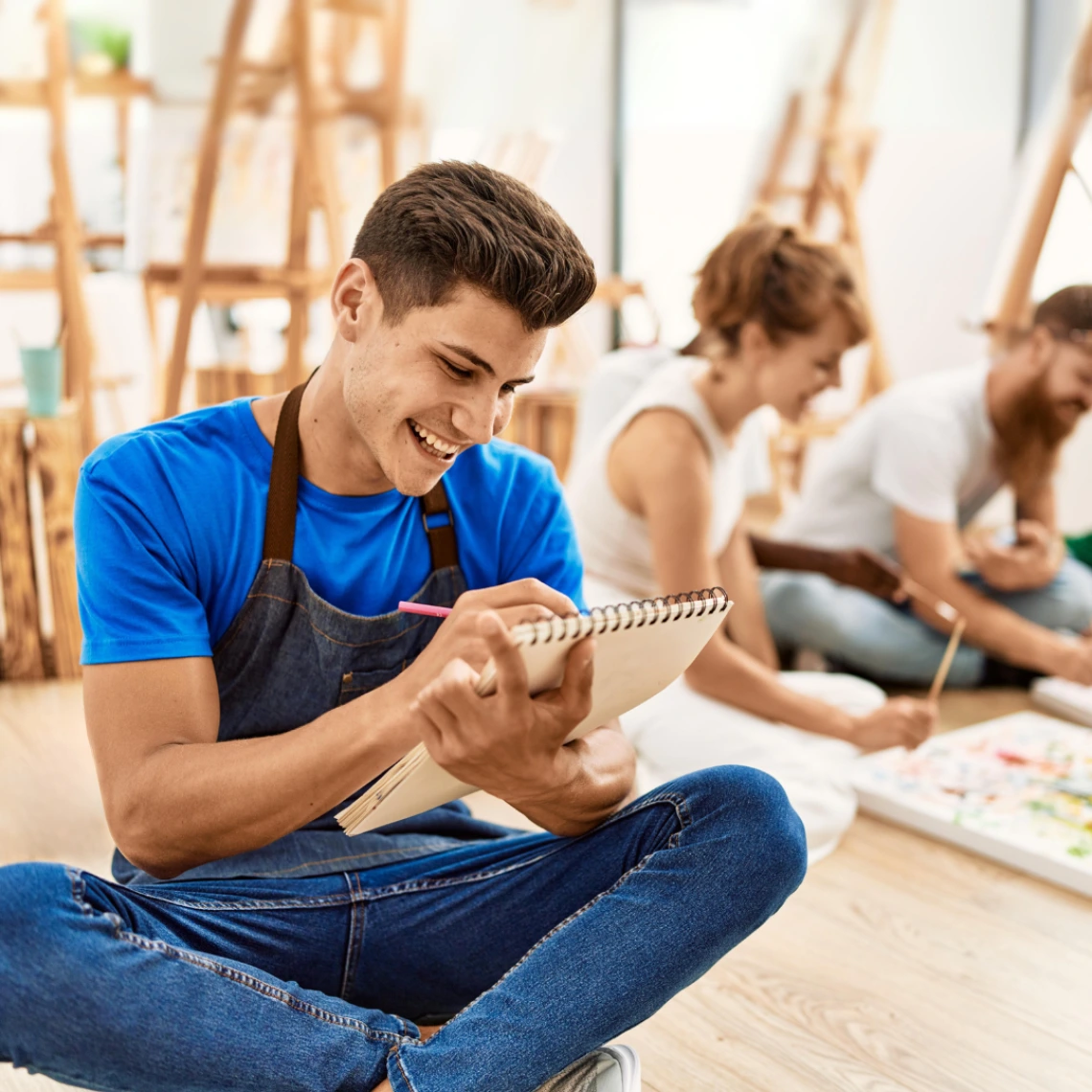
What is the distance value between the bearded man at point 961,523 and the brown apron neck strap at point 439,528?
153 cm

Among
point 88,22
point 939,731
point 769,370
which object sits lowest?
point 939,731

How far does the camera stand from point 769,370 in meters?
2.13

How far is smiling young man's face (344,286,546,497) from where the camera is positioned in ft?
3.80

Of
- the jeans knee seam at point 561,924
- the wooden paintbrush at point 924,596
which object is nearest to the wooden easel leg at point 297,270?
the wooden paintbrush at point 924,596

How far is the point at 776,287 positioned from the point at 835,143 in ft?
7.68

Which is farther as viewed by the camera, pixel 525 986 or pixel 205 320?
pixel 205 320

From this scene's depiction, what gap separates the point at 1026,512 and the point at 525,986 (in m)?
2.21

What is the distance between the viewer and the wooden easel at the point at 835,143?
13.8 ft

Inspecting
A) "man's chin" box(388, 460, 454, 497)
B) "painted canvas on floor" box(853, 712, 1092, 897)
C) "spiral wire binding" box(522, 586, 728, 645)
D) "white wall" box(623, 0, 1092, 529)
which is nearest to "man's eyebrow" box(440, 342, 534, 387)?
Answer: "man's chin" box(388, 460, 454, 497)

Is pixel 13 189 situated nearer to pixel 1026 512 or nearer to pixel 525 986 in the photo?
pixel 1026 512

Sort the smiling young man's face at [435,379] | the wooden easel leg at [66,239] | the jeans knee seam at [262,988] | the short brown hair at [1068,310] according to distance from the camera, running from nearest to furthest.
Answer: the jeans knee seam at [262,988], the smiling young man's face at [435,379], the short brown hair at [1068,310], the wooden easel leg at [66,239]

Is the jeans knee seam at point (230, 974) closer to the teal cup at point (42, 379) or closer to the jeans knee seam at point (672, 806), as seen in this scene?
the jeans knee seam at point (672, 806)

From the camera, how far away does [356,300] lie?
1.22m

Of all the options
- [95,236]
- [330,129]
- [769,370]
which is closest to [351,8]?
[330,129]
